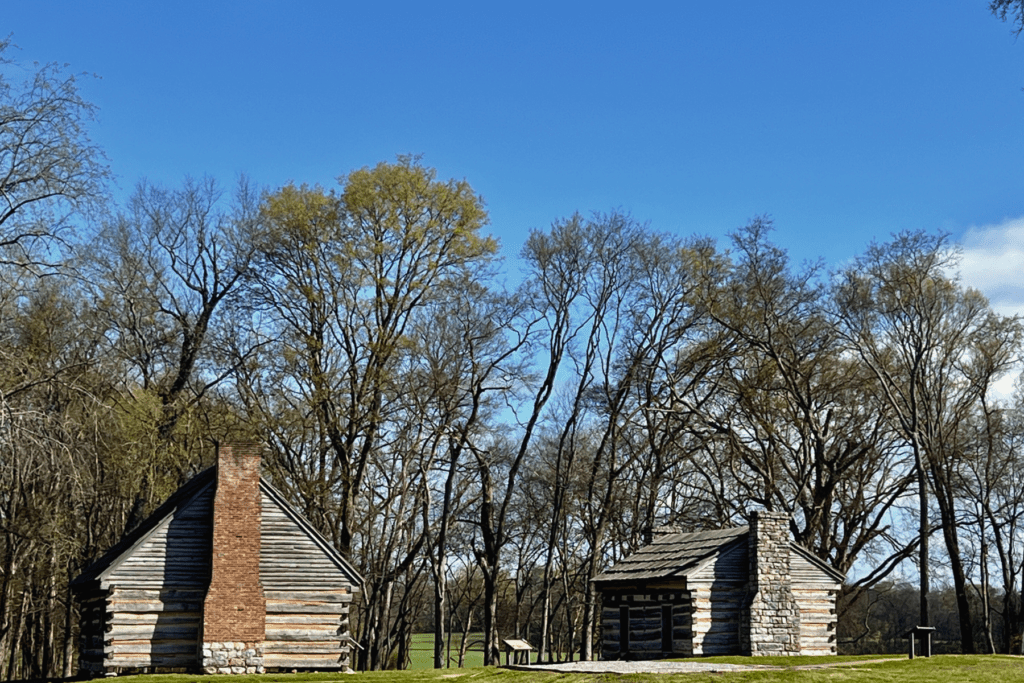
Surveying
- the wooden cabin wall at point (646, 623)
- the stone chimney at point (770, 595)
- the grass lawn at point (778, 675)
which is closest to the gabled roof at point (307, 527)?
the grass lawn at point (778, 675)

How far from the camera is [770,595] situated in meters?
34.0

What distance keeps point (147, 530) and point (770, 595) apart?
18412mm

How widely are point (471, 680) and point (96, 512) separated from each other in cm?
2513

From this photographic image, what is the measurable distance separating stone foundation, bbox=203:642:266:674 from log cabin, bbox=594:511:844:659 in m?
12.2

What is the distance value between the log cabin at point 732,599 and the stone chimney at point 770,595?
3 cm

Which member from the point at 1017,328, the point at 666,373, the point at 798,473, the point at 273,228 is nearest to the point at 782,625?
the point at 798,473

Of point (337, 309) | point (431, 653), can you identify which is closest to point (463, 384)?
point (337, 309)

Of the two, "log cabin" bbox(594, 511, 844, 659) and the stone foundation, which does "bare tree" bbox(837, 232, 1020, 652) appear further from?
the stone foundation

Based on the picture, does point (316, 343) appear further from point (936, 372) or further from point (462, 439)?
point (936, 372)

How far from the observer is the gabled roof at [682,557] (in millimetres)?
34250

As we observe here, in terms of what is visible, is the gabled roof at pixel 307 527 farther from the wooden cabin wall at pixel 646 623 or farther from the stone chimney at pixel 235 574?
the wooden cabin wall at pixel 646 623

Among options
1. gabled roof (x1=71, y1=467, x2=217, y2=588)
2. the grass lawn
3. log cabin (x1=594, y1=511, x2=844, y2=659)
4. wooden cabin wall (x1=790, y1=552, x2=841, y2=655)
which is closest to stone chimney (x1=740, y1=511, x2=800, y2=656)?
log cabin (x1=594, y1=511, x2=844, y2=659)

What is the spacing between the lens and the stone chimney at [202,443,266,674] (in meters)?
29.2

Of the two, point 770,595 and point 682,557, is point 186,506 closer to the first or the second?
point 682,557
